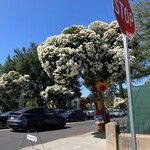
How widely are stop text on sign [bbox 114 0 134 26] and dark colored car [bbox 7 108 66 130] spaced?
24.0m

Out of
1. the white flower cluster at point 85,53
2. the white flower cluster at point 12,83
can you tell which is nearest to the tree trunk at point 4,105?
the white flower cluster at point 12,83

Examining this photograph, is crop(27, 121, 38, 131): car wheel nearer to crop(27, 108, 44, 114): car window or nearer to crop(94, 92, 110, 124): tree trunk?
crop(27, 108, 44, 114): car window

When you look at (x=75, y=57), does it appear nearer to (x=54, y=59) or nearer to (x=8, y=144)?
(x=54, y=59)

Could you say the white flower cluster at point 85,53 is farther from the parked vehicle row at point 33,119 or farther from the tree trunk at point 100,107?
the parked vehicle row at point 33,119

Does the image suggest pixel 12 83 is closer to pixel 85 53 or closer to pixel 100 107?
pixel 100 107

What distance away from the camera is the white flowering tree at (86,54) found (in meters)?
21.8

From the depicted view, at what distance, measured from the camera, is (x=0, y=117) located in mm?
35125

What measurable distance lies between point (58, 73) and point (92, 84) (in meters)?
2.39

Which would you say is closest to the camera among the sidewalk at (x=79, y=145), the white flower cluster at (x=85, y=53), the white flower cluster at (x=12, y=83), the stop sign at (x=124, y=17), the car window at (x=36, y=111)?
the stop sign at (x=124, y=17)

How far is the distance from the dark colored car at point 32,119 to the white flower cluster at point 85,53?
7.30 metres

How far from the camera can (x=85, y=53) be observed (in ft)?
71.9

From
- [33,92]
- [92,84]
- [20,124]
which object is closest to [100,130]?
[92,84]

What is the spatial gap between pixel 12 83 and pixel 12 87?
0.54 meters

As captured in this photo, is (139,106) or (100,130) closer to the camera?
(139,106)
